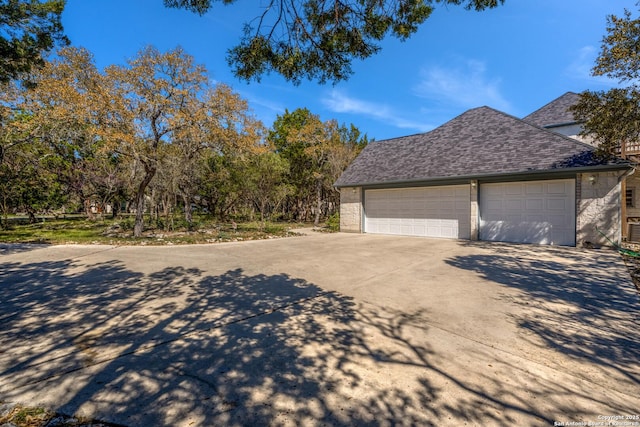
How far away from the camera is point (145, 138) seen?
1143 centimetres

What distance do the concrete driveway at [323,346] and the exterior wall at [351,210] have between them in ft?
29.7

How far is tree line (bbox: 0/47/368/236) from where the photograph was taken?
10.6 metres

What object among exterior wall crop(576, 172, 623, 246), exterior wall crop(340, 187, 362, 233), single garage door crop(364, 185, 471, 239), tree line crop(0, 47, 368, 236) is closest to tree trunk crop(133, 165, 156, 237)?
tree line crop(0, 47, 368, 236)

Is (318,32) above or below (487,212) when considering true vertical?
above

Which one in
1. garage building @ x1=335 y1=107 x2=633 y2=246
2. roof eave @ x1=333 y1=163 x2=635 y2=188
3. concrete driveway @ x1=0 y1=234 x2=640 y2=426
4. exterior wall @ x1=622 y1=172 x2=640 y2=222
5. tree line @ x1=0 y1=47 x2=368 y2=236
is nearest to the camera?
concrete driveway @ x1=0 y1=234 x2=640 y2=426

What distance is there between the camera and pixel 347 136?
890 inches

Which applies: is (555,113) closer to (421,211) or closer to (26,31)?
(421,211)

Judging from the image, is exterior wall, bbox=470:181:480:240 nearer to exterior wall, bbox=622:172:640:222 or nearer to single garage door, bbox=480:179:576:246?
single garage door, bbox=480:179:576:246

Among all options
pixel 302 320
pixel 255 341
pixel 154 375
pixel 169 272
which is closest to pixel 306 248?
pixel 169 272

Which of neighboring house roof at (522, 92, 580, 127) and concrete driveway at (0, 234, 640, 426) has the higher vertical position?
neighboring house roof at (522, 92, 580, 127)

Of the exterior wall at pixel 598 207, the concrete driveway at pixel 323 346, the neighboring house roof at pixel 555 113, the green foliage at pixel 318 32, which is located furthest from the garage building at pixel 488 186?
the green foliage at pixel 318 32

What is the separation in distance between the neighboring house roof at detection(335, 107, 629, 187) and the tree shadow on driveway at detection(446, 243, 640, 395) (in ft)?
12.1

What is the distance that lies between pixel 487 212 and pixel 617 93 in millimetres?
5095

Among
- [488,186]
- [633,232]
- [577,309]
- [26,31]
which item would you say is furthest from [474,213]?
[26,31]
